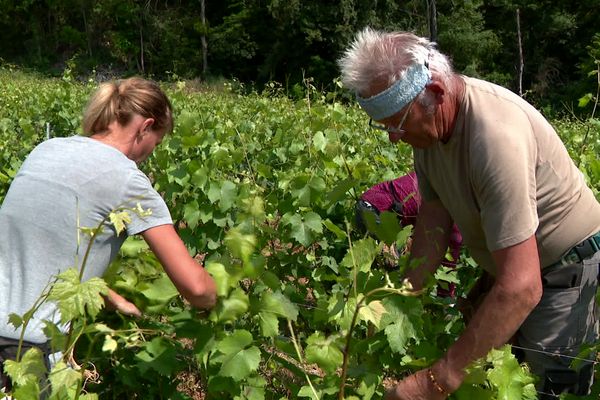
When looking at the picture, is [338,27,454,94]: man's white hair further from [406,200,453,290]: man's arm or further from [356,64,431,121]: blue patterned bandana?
[406,200,453,290]: man's arm

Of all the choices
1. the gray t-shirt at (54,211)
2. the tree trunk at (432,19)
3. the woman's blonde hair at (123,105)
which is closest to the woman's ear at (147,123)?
the woman's blonde hair at (123,105)

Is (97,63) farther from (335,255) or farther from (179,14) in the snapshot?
(335,255)

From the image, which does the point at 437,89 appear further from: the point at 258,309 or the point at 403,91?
the point at 258,309

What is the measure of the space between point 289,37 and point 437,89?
100 ft

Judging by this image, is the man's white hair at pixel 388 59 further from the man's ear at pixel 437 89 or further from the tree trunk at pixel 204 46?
the tree trunk at pixel 204 46

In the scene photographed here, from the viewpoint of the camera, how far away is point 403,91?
5.70 feet

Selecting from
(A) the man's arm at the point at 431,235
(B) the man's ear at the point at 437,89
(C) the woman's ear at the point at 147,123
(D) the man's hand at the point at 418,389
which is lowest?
(D) the man's hand at the point at 418,389

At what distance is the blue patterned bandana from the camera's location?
1730 millimetres

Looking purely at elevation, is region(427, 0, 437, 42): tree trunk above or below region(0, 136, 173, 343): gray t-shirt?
below

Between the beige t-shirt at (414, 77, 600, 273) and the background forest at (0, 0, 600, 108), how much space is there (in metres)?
24.4

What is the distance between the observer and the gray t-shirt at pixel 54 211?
6.35ft

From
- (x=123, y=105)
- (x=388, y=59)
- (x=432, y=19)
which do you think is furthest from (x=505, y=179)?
(x=432, y=19)

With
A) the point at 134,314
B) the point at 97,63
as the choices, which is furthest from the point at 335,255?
the point at 97,63

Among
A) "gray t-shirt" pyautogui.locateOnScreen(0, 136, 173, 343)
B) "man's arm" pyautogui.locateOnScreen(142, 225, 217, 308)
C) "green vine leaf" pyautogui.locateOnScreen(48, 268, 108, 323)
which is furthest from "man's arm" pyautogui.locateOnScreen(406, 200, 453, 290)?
"green vine leaf" pyautogui.locateOnScreen(48, 268, 108, 323)
